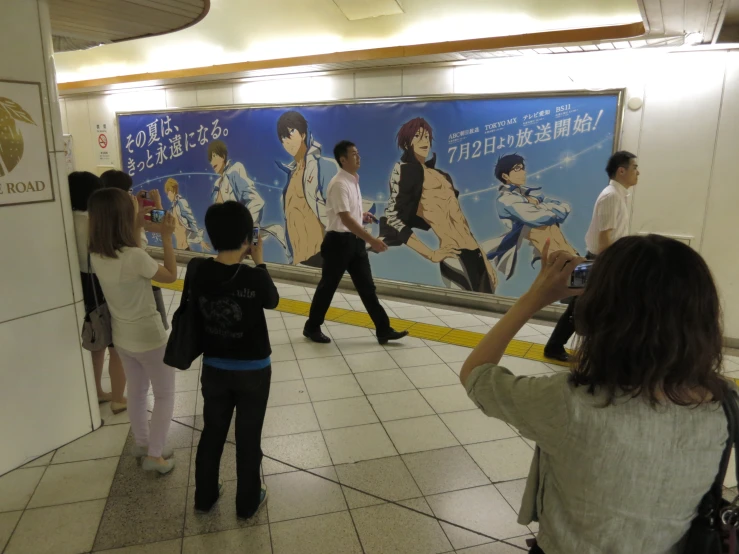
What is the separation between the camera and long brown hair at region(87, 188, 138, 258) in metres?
2.67

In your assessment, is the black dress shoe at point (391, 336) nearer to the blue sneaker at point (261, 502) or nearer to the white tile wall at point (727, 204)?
the blue sneaker at point (261, 502)

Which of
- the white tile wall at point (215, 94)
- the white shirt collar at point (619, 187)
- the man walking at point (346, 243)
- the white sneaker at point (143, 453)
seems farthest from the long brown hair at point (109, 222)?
the white tile wall at point (215, 94)

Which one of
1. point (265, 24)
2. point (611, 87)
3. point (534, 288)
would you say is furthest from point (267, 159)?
point (534, 288)

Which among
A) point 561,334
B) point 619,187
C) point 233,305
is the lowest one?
point 561,334

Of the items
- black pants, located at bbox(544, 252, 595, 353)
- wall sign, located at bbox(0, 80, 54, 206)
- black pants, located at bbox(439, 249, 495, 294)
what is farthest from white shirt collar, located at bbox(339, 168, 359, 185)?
wall sign, located at bbox(0, 80, 54, 206)

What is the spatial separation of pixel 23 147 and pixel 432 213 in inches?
153

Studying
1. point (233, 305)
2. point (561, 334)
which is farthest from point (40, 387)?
point (561, 334)

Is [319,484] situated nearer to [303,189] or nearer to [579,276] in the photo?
[579,276]

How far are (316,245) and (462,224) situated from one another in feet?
6.58

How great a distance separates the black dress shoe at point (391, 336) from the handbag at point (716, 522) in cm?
374

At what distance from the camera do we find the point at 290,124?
6.52 meters

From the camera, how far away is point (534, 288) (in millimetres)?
1284

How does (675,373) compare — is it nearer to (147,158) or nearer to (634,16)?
(634,16)

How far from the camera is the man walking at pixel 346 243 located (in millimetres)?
4543
